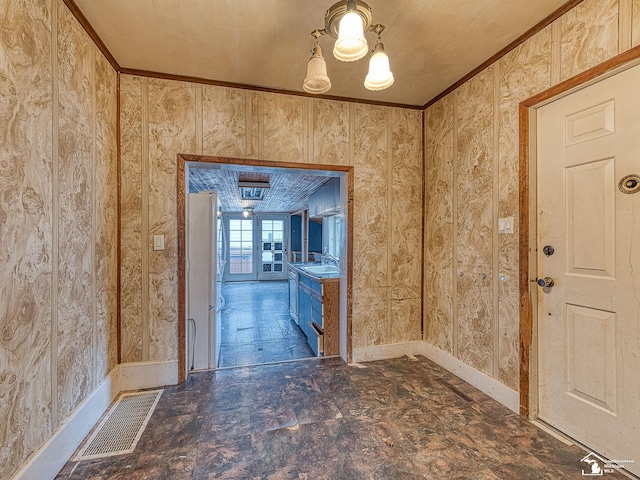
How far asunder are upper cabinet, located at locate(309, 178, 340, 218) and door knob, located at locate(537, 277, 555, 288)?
251 cm

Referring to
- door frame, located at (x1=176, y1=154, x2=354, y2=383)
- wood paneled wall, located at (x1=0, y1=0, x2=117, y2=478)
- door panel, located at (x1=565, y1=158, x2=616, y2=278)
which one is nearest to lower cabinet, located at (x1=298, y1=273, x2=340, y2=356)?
door frame, located at (x1=176, y1=154, x2=354, y2=383)

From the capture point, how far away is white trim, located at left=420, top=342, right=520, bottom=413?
1989 millimetres

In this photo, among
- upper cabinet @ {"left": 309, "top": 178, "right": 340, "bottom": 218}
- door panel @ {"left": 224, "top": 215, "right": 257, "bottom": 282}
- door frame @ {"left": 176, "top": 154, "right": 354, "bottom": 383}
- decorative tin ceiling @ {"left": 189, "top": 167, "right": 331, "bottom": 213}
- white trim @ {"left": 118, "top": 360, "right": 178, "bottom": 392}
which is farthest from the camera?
door panel @ {"left": 224, "top": 215, "right": 257, "bottom": 282}

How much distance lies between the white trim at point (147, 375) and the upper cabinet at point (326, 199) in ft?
8.81

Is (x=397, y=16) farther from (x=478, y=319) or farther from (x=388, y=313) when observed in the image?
(x=388, y=313)

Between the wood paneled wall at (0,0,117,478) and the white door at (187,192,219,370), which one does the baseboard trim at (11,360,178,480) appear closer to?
the wood paneled wall at (0,0,117,478)

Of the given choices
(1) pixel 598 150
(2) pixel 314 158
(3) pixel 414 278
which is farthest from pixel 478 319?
(2) pixel 314 158

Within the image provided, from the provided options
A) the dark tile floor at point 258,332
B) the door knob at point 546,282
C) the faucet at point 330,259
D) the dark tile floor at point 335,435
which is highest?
the door knob at point 546,282

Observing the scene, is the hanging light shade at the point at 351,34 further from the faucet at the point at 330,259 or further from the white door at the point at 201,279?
the faucet at the point at 330,259

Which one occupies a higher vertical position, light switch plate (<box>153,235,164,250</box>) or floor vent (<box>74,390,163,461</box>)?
light switch plate (<box>153,235,164,250</box>)

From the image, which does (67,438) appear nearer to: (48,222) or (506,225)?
(48,222)

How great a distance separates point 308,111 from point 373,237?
1.34m

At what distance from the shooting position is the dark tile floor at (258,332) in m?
3.13

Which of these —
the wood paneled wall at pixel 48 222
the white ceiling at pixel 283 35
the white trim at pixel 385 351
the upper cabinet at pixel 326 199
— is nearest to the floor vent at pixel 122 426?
the wood paneled wall at pixel 48 222
